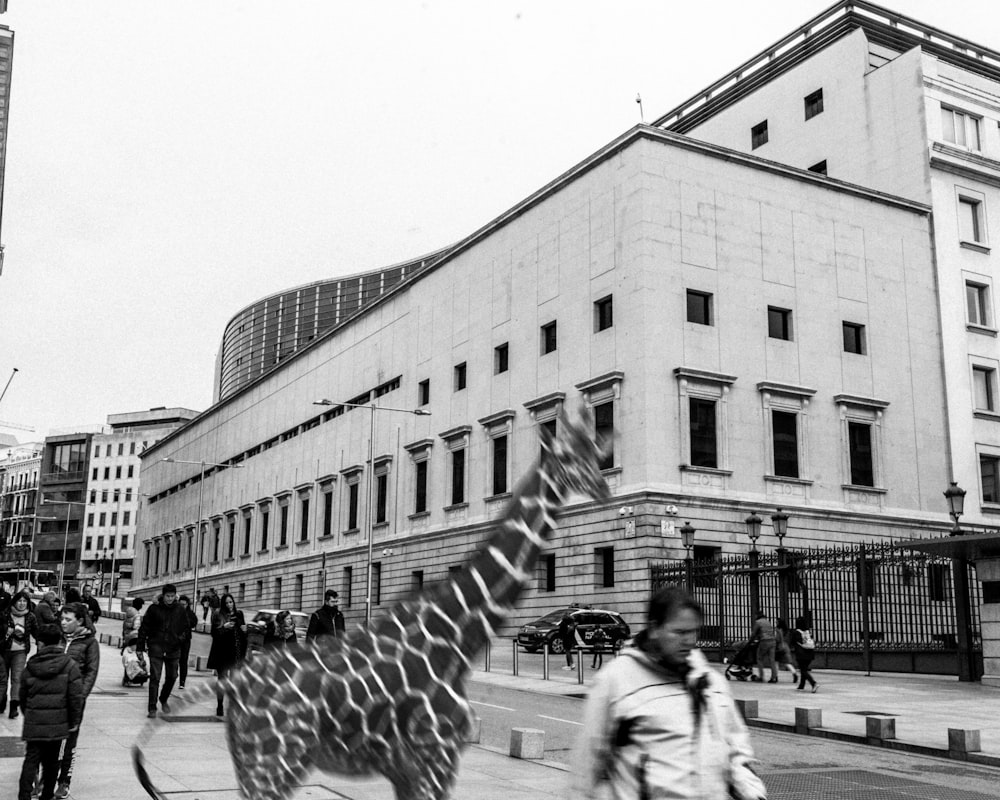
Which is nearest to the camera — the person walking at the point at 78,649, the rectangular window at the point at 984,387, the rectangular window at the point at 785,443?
the person walking at the point at 78,649

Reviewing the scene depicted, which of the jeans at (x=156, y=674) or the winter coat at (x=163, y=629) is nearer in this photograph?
the jeans at (x=156, y=674)

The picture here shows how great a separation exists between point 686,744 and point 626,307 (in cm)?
3706

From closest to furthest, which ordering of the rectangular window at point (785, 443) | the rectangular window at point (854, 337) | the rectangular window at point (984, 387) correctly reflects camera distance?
1. the rectangular window at point (785, 443)
2. the rectangular window at point (854, 337)
3. the rectangular window at point (984, 387)

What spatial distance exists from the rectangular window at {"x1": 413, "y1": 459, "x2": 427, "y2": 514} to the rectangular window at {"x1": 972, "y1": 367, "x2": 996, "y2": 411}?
85.6 ft

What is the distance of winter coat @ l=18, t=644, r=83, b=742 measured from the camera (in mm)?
8781

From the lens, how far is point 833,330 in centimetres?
4409

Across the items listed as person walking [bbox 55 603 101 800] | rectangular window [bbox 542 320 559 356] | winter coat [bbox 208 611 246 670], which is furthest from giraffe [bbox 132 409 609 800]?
rectangular window [bbox 542 320 559 356]

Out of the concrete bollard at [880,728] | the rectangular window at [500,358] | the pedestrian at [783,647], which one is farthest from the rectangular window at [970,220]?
the concrete bollard at [880,728]

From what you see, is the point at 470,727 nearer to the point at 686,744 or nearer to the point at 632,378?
the point at 686,744

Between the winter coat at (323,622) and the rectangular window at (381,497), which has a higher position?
the rectangular window at (381,497)

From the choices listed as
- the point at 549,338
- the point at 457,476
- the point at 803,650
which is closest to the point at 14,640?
→ the point at 803,650

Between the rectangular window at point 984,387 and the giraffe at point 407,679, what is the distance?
47415 millimetres

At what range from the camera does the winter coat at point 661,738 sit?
4387 millimetres

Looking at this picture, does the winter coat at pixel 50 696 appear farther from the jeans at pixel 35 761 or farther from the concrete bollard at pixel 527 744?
the concrete bollard at pixel 527 744
